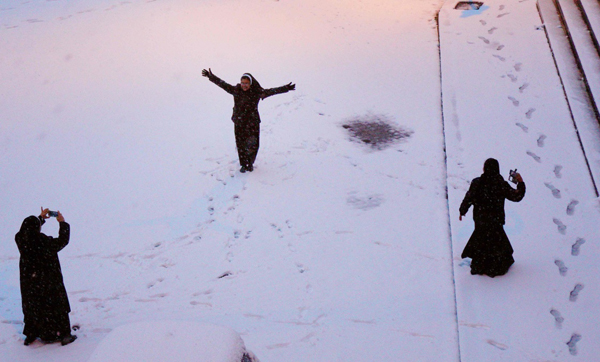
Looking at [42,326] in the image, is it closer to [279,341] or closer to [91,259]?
[91,259]

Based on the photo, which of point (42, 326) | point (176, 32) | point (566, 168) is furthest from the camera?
point (176, 32)

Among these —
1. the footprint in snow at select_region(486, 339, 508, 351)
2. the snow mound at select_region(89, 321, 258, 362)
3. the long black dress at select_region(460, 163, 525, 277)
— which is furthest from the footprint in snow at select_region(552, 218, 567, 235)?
the snow mound at select_region(89, 321, 258, 362)

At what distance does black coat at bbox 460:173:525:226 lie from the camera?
222 inches

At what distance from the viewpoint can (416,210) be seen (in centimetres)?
733

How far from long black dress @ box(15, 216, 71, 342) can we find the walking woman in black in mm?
3270

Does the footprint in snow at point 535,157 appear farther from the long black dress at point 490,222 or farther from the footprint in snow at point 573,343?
the footprint in snow at point 573,343

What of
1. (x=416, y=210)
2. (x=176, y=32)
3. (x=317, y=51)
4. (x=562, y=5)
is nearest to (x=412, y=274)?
(x=416, y=210)

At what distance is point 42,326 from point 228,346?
2.80 metres

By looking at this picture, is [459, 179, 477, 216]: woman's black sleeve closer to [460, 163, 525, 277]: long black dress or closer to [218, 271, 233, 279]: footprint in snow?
[460, 163, 525, 277]: long black dress

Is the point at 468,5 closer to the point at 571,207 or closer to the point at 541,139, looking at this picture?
the point at 541,139

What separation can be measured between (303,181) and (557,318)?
3922mm

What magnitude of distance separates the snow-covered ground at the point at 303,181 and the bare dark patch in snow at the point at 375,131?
171 mm

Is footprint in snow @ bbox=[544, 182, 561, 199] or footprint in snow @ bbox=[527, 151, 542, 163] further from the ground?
footprint in snow @ bbox=[527, 151, 542, 163]

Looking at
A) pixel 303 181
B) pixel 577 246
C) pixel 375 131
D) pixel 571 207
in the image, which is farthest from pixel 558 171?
pixel 303 181
